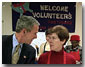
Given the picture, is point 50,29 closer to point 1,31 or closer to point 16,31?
point 16,31

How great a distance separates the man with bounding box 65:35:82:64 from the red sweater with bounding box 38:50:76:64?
0.11 feet

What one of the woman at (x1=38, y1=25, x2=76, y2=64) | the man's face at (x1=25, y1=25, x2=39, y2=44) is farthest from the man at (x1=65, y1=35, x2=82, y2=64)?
the man's face at (x1=25, y1=25, x2=39, y2=44)

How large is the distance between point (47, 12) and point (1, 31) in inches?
18.2

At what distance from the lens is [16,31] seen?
88.2 inches

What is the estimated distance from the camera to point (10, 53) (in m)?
2.25

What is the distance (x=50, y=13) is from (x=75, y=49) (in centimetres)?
41

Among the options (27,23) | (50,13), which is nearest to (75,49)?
(50,13)

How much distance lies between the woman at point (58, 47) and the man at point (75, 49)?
0.03 m

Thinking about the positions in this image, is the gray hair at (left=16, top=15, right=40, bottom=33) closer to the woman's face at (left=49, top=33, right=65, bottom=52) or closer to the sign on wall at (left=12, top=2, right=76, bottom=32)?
the sign on wall at (left=12, top=2, right=76, bottom=32)

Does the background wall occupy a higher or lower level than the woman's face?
higher

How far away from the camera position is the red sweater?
2.24 m

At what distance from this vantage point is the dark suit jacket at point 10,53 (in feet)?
7.34

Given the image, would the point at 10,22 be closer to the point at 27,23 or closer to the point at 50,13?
the point at 27,23

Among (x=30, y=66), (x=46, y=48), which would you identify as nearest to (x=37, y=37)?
(x=46, y=48)
